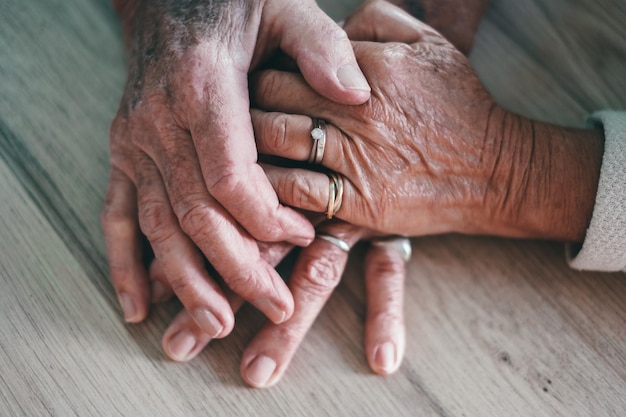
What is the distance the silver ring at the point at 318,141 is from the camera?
91 cm

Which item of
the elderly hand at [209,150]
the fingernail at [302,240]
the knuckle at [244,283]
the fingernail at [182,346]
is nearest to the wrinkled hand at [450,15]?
the elderly hand at [209,150]

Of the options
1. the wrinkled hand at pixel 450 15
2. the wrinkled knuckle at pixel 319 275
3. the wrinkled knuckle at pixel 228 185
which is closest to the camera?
the wrinkled knuckle at pixel 228 185

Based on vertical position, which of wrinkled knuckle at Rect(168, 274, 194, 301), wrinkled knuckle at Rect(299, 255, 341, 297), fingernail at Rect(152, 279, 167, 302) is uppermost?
wrinkled knuckle at Rect(168, 274, 194, 301)

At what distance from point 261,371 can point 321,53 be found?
0.51m

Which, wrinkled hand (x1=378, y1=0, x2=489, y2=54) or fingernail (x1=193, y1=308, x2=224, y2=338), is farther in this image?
wrinkled hand (x1=378, y1=0, x2=489, y2=54)

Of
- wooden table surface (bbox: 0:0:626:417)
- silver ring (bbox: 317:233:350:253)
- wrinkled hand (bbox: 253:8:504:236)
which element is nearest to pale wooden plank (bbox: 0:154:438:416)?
wooden table surface (bbox: 0:0:626:417)

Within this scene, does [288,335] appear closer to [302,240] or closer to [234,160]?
[302,240]

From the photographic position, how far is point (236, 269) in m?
0.90

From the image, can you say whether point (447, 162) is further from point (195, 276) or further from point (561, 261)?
point (195, 276)

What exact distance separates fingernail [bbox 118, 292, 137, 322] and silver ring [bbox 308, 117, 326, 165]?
0.38 metres

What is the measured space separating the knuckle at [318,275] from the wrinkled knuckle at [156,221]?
0.23m

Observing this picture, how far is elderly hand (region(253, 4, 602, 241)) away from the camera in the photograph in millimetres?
933

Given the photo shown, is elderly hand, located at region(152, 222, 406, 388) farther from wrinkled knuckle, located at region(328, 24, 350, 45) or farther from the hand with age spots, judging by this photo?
wrinkled knuckle, located at region(328, 24, 350, 45)

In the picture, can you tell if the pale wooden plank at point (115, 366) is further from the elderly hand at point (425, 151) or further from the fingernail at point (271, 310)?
the elderly hand at point (425, 151)
